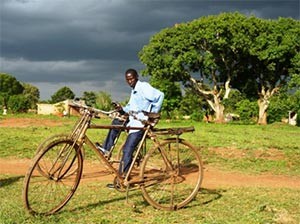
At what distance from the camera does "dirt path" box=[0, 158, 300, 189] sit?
8844 millimetres

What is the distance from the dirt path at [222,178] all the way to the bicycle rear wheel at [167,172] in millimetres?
1677

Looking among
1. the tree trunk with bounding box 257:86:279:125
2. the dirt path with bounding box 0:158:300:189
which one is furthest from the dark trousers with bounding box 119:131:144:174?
the tree trunk with bounding box 257:86:279:125

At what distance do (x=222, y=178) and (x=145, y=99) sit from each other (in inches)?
141

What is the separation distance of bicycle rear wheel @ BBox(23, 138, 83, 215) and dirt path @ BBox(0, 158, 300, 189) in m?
2.56

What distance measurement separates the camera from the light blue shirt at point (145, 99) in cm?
666

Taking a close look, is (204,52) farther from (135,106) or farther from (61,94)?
(61,94)

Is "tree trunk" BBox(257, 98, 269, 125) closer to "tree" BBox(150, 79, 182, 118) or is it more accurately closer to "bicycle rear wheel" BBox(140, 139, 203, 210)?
"tree" BBox(150, 79, 182, 118)

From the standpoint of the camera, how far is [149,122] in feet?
20.8

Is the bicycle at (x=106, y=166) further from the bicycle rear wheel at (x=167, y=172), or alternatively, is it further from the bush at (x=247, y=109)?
the bush at (x=247, y=109)

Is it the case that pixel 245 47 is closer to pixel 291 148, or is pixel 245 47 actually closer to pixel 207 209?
pixel 291 148

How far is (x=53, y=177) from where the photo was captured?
565cm

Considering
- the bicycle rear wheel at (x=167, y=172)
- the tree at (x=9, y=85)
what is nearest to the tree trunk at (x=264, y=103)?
the bicycle rear wheel at (x=167, y=172)

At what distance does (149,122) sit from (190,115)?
3701 centimetres

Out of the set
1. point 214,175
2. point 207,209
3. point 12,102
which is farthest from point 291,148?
point 12,102
